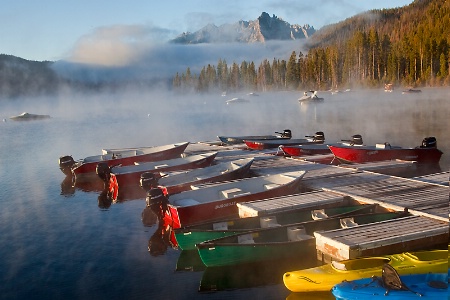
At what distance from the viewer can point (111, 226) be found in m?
23.8

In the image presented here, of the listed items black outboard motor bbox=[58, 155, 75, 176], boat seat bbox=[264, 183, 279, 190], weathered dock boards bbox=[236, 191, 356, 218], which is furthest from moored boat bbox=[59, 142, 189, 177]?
weathered dock boards bbox=[236, 191, 356, 218]

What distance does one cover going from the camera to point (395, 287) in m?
12.2

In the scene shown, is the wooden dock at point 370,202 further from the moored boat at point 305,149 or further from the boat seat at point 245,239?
the moored boat at point 305,149

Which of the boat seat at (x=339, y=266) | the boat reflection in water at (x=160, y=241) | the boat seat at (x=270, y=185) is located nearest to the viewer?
the boat seat at (x=339, y=266)

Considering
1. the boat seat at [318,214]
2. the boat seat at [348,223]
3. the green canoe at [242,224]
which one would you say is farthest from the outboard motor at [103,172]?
the boat seat at [348,223]

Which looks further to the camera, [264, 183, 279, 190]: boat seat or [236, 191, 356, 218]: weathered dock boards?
[264, 183, 279, 190]: boat seat

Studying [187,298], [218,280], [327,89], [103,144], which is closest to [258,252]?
[218,280]

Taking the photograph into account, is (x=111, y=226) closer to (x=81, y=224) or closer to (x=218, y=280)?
(x=81, y=224)

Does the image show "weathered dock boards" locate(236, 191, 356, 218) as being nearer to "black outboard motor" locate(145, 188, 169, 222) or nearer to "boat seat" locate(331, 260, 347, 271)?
"black outboard motor" locate(145, 188, 169, 222)

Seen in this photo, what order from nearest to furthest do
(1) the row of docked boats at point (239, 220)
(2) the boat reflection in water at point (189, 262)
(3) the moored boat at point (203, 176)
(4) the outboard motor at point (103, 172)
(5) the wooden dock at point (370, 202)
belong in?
(5) the wooden dock at point (370, 202) → (1) the row of docked boats at point (239, 220) → (2) the boat reflection in water at point (189, 262) → (3) the moored boat at point (203, 176) → (4) the outboard motor at point (103, 172)

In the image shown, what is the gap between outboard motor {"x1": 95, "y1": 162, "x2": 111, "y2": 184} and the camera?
1239 inches

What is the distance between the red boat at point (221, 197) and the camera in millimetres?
20875

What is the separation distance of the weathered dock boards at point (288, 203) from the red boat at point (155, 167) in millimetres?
11574

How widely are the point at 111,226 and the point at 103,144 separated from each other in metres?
36.0
